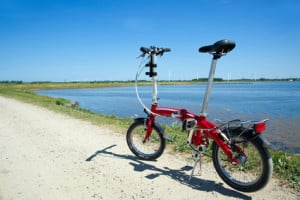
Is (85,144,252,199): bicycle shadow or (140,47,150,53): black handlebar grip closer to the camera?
(85,144,252,199): bicycle shadow

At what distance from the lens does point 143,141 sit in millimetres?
6004

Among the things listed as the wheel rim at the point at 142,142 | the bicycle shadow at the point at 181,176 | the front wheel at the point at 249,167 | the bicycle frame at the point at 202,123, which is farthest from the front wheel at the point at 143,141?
the front wheel at the point at 249,167

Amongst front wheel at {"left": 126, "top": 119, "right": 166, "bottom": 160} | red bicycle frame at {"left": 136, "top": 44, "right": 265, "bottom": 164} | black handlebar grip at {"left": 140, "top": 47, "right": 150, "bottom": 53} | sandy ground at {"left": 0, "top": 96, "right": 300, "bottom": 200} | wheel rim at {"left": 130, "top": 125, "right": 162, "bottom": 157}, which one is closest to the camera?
sandy ground at {"left": 0, "top": 96, "right": 300, "bottom": 200}

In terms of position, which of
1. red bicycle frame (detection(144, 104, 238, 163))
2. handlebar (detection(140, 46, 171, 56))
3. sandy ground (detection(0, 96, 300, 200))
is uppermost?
handlebar (detection(140, 46, 171, 56))

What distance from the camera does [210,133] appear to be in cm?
440

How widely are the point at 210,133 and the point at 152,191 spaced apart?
140 cm

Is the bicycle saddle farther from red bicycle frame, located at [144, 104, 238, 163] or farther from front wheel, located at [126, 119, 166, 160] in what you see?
front wheel, located at [126, 119, 166, 160]

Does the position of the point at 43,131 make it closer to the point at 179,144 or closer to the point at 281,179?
the point at 179,144

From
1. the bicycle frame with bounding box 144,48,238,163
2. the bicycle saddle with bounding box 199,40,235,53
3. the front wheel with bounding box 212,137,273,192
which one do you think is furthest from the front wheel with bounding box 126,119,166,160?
the bicycle saddle with bounding box 199,40,235,53

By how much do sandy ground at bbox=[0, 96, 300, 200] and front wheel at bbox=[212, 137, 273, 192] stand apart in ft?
0.57

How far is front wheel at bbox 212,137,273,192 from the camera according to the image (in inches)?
148

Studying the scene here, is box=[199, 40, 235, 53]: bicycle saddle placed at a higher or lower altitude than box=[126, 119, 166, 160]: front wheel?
higher

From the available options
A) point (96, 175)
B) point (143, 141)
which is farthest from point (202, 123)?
point (96, 175)

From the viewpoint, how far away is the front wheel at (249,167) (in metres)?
3.77
